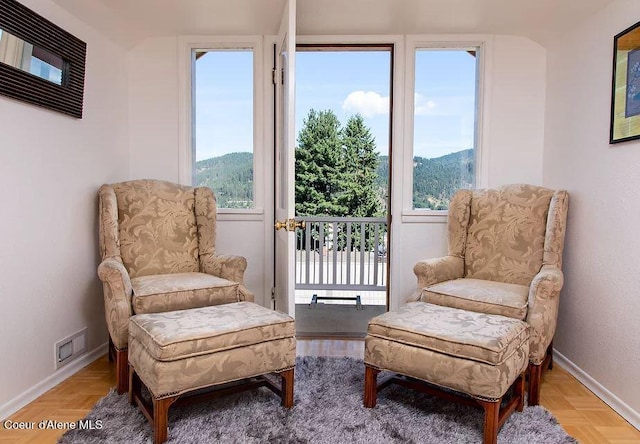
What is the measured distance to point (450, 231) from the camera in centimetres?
276

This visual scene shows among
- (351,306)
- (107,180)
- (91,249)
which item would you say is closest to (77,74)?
(107,180)

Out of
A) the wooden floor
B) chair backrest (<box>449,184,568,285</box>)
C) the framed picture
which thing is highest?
the framed picture

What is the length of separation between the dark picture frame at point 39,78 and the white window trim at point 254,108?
74 cm

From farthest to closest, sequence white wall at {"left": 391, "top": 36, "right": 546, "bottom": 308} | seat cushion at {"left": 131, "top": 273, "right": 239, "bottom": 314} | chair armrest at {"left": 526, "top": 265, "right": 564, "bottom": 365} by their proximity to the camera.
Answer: white wall at {"left": 391, "top": 36, "right": 546, "bottom": 308}, seat cushion at {"left": 131, "top": 273, "right": 239, "bottom": 314}, chair armrest at {"left": 526, "top": 265, "right": 564, "bottom": 365}

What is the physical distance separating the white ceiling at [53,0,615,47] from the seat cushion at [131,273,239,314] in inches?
59.3

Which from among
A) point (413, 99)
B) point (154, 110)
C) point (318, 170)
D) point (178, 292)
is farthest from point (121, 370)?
point (318, 170)

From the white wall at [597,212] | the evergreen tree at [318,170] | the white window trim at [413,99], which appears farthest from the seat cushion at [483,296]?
the evergreen tree at [318,170]

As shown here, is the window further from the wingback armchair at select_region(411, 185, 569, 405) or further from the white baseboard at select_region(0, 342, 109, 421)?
the white baseboard at select_region(0, 342, 109, 421)

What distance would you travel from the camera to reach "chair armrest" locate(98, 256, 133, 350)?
205 cm

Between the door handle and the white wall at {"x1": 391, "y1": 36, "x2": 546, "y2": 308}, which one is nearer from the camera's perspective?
the door handle

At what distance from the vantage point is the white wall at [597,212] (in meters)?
2.01

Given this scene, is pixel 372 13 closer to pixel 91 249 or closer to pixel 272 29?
pixel 272 29

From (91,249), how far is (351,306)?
2.48 meters

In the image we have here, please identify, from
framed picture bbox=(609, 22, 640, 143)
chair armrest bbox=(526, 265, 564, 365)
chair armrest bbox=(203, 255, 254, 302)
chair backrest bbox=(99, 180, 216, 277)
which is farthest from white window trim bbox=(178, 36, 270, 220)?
framed picture bbox=(609, 22, 640, 143)
